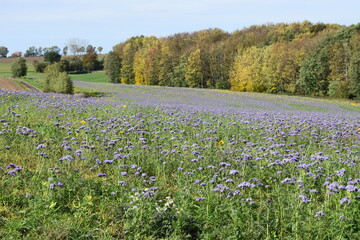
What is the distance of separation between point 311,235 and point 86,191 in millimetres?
3095

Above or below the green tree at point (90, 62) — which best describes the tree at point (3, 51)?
above

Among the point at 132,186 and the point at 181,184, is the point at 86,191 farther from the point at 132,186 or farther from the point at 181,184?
the point at 181,184

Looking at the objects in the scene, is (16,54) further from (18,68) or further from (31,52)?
(18,68)

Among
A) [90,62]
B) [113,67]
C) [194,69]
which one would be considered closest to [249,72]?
[194,69]

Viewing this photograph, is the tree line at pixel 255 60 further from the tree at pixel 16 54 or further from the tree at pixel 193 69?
the tree at pixel 16 54

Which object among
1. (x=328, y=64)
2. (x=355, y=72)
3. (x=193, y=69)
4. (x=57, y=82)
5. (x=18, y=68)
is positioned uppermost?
(x=328, y=64)

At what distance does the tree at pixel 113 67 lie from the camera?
8925 cm

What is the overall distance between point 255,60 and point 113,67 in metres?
41.7

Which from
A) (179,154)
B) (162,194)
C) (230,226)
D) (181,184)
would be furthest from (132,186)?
(179,154)

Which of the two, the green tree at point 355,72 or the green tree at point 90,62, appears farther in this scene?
the green tree at point 90,62

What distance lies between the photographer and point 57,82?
106 ft

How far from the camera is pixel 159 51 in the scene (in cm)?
8050

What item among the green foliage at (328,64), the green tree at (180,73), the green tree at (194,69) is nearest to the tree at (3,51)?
the green tree at (180,73)

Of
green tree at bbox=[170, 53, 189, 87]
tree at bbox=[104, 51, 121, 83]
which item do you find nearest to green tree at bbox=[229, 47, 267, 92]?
green tree at bbox=[170, 53, 189, 87]
